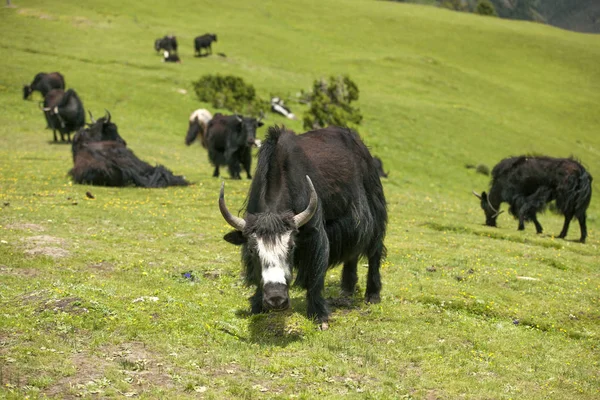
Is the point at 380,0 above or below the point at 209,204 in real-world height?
above

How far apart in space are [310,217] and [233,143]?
53.4 feet

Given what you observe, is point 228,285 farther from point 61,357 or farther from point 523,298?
point 523,298

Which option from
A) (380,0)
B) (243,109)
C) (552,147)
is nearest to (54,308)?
(243,109)

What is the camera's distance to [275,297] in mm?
7711

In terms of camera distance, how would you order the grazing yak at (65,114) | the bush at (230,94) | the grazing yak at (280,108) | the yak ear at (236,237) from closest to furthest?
the yak ear at (236,237) → the grazing yak at (65,114) → the bush at (230,94) → the grazing yak at (280,108)

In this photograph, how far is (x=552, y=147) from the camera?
46.9m

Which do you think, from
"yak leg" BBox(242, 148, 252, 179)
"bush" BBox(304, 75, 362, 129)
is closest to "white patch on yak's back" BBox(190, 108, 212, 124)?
"bush" BBox(304, 75, 362, 129)

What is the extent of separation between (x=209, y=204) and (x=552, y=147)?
35.7 meters

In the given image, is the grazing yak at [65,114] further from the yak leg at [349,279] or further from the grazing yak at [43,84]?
the yak leg at [349,279]

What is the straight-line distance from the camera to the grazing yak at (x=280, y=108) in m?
40.4

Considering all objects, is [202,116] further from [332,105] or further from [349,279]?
[349,279]

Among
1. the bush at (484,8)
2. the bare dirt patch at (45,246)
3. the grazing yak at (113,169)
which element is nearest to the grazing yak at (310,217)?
the bare dirt patch at (45,246)

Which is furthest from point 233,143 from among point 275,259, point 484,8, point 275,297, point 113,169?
point 484,8

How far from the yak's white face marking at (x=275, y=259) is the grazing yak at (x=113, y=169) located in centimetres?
1378
